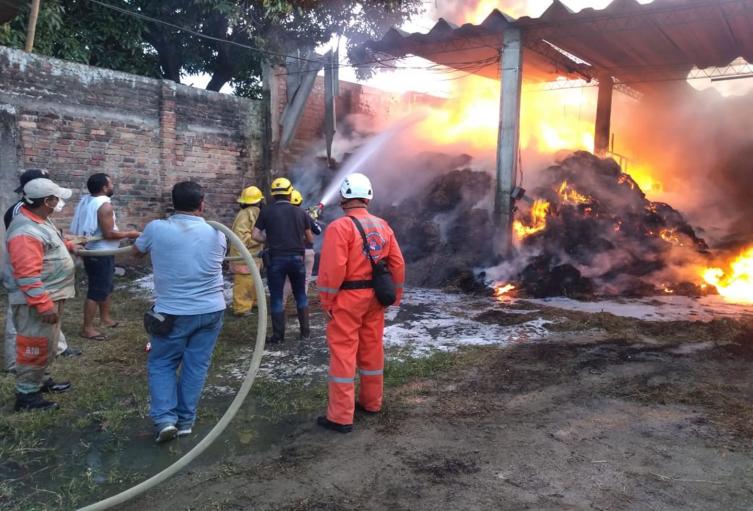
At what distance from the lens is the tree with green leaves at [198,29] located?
11.2m

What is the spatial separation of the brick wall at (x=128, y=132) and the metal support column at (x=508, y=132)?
561 cm

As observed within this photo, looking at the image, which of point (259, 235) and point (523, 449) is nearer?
point (523, 449)

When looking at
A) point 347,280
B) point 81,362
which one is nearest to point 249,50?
point 81,362

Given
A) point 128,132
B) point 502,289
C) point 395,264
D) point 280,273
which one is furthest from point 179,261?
point 128,132

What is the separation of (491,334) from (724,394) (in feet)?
8.36

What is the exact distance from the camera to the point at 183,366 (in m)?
3.71

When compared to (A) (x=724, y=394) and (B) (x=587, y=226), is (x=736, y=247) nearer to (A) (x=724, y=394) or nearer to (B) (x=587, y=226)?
(B) (x=587, y=226)

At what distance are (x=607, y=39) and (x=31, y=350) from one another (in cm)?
1303

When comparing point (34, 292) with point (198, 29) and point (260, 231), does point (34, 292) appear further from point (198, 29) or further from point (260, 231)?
point (198, 29)

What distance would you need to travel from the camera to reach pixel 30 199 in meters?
3.94

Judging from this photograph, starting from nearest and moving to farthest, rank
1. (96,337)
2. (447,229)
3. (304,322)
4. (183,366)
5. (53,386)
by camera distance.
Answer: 1. (183,366)
2. (53,386)
3. (96,337)
4. (304,322)
5. (447,229)

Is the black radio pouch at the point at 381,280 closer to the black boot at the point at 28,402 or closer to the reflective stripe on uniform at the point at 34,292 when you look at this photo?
the reflective stripe on uniform at the point at 34,292

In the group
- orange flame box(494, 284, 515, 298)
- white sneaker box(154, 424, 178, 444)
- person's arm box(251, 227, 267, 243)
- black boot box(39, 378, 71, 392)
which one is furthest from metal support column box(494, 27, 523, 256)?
white sneaker box(154, 424, 178, 444)

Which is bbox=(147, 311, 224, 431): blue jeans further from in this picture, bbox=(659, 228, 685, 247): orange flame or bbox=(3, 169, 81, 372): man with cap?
bbox=(659, 228, 685, 247): orange flame
